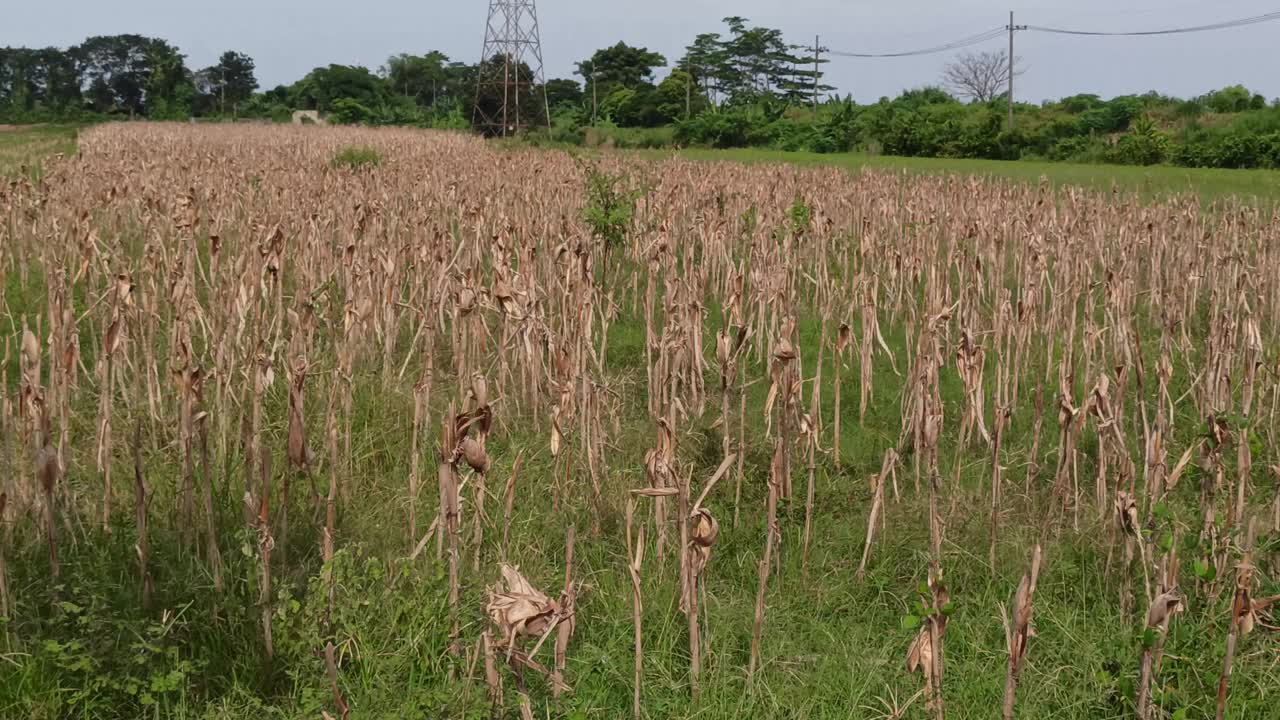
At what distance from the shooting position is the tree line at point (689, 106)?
28688 millimetres

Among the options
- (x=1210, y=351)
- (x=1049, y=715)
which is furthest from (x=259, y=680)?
(x=1210, y=351)

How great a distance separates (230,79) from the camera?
8775 cm

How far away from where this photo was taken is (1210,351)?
4223mm

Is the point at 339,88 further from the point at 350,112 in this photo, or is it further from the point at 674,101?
the point at 674,101

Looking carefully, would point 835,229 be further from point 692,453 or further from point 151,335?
point 151,335

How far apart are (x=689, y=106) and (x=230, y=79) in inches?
2180

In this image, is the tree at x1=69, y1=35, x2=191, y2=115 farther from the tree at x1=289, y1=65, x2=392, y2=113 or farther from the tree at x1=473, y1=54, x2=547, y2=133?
the tree at x1=473, y1=54, x2=547, y2=133

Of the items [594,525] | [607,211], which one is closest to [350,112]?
[607,211]

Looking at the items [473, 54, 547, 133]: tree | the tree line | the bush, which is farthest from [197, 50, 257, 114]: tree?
[473, 54, 547, 133]: tree

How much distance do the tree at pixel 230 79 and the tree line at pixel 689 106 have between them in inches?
6.4

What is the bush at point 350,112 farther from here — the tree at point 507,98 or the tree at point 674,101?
the tree at point 674,101

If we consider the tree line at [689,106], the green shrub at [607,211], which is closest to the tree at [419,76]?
the tree line at [689,106]

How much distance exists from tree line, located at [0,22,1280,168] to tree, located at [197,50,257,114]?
0.16 m

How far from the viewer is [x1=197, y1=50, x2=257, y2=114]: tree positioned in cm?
8538
